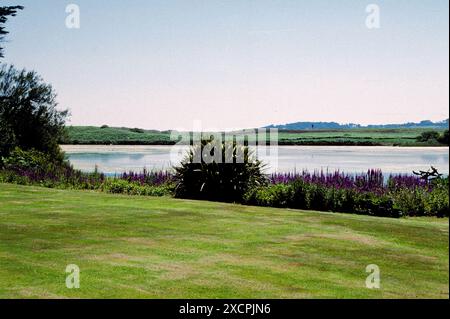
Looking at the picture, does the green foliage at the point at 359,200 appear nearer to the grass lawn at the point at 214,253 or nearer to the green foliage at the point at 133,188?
the grass lawn at the point at 214,253

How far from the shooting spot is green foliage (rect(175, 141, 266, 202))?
18.9 meters

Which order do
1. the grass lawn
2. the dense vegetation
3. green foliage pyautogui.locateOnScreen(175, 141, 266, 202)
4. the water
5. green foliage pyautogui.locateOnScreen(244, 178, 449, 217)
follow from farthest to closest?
1. the water
2. green foliage pyautogui.locateOnScreen(175, 141, 266, 202)
3. the dense vegetation
4. green foliage pyautogui.locateOnScreen(244, 178, 449, 217)
5. the grass lawn

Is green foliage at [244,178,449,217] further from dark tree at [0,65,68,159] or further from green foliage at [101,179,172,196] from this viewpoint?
dark tree at [0,65,68,159]

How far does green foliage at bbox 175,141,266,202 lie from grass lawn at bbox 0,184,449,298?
3808 mm

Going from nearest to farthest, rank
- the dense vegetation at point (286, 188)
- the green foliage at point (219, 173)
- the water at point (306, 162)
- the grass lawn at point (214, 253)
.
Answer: the grass lawn at point (214, 253) → the dense vegetation at point (286, 188) → the green foliage at point (219, 173) → the water at point (306, 162)

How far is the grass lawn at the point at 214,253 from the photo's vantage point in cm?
763

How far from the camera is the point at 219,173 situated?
1919 centimetres

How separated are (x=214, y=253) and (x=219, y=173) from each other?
9.55 meters

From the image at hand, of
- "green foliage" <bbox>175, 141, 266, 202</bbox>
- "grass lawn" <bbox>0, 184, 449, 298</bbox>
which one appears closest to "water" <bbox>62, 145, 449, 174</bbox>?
"green foliage" <bbox>175, 141, 266, 202</bbox>

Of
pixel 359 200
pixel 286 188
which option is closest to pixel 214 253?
pixel 359 200

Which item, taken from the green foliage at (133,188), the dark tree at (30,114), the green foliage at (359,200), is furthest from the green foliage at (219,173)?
the dark tree at (30,114)

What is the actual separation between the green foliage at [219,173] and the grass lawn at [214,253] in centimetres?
381

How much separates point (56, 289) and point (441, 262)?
568 cm
